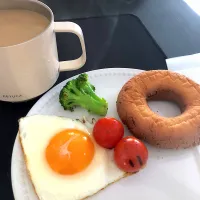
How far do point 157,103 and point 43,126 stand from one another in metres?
0.36

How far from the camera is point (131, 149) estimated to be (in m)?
0.82

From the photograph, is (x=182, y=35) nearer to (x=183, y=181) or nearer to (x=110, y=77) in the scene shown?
(x=110, y=77)

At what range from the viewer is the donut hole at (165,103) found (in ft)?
3.18

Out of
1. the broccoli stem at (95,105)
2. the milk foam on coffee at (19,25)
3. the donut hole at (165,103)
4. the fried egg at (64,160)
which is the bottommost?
the fried egg at (64,160)

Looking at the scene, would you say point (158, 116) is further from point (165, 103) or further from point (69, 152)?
point (69, 152)

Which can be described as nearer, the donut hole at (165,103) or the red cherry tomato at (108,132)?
the red cherry tomato at (108,132)

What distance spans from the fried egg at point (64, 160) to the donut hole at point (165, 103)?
8.5 inches

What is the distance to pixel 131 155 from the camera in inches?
32.0

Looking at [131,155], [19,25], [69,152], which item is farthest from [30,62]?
[131,155]

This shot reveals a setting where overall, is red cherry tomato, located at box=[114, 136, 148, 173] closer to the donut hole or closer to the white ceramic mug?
the donut hole

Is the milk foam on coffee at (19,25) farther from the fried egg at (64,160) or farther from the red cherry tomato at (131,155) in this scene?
the red cherry tomato at (131,155)

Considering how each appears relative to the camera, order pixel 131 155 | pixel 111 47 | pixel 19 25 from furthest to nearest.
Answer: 1. pixel 111 47
2. pixel 19 25
3. pixel 131 155

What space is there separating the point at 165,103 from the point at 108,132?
0.25 metres

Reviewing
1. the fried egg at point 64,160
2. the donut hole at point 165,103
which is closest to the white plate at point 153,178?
the fried egg at point 64,160
